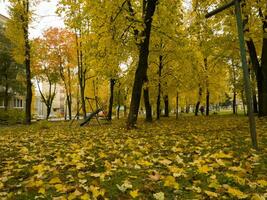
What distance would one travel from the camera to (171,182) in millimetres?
4254

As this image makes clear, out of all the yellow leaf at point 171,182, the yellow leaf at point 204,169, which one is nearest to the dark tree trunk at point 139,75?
the yellow leaf at point 204,169

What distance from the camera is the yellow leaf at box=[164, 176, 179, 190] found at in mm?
4148

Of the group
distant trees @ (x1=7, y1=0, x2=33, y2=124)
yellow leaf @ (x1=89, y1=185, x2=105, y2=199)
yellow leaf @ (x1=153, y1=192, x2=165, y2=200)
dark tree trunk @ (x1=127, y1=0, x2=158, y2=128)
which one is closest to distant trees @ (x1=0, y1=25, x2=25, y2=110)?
distant trees @ (x1=7, y1=0, x2=33, y2=124)

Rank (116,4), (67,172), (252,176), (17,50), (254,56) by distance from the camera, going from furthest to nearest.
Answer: (17,50) → (254,56) → (116,4) → (67,172) → (252,176)

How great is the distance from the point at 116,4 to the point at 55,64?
3152cm

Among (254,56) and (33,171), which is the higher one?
(254,56)

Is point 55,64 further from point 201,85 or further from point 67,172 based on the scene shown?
point 67,172

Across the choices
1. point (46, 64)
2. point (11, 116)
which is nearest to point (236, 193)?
point (11, 116)

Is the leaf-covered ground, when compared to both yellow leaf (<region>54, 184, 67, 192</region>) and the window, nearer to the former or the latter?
yellow leaf (<region>54, 184, 67, 192</region>)

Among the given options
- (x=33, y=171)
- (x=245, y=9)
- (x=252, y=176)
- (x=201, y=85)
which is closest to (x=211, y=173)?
(x=252, y=176)

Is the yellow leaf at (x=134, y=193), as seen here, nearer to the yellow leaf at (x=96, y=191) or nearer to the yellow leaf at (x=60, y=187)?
the yellow leaf at (x=96, y=191)

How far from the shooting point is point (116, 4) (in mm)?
12797

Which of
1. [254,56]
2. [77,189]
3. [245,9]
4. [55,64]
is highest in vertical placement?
[55,64]

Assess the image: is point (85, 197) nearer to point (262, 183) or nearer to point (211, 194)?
point (211, 194)
